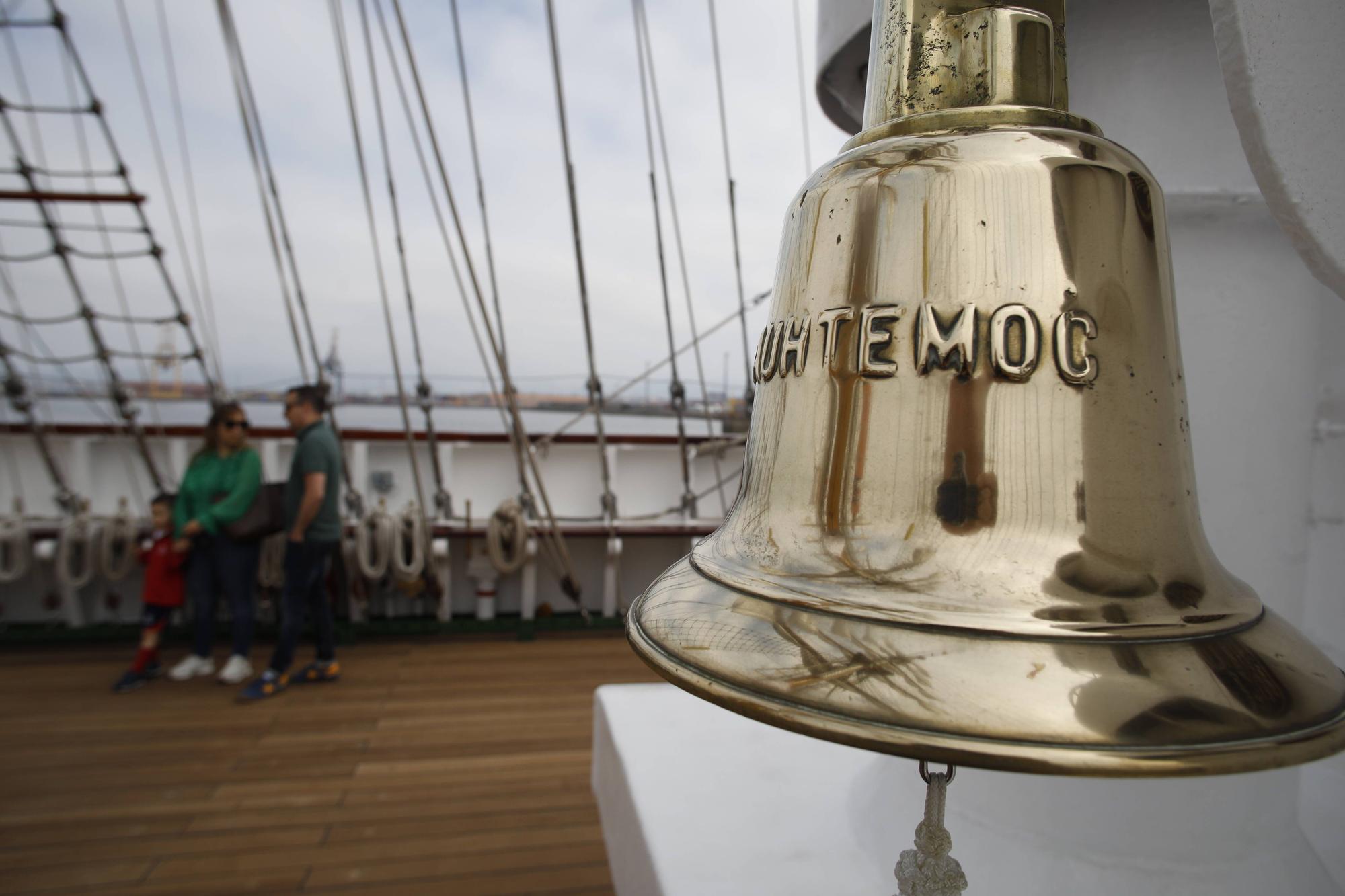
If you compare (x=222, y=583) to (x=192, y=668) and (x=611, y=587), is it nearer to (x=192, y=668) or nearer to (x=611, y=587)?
(x=192, y=668)

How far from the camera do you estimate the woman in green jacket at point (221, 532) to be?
310 centimetres

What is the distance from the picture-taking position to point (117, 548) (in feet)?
12.3

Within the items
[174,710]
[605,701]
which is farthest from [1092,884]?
[174,710]

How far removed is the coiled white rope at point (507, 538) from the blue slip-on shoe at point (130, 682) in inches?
58.4

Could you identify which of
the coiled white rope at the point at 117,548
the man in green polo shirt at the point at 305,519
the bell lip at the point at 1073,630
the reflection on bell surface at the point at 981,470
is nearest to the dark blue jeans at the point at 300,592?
the man in green polo shirt at the point at 305,519

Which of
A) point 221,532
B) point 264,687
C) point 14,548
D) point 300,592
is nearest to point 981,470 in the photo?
point 300,592

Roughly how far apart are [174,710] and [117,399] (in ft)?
6.26

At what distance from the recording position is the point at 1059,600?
1.14ft

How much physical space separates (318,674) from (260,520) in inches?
26.3

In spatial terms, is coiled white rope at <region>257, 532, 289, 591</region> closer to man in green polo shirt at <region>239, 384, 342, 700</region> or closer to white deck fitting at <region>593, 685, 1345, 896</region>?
man in green polo shirt at <region>239, 384, 342, 700</region>

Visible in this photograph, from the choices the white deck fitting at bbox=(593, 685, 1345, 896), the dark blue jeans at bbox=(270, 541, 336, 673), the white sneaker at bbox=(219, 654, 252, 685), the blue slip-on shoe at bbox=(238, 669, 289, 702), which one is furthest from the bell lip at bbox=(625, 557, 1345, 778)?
the white sneaker at bbox=(219, 654, 252, 685)

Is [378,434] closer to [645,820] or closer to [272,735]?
[272,735]

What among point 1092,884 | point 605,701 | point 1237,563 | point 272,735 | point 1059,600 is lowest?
point 272,735

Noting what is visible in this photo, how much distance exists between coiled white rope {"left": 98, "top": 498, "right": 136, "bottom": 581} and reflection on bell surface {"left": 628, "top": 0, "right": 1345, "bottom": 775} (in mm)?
4184
